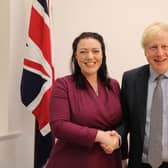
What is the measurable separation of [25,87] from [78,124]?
2.98ft

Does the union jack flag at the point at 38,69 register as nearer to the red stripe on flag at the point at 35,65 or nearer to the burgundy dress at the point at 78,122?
the red stripe on flag at the point at 35,65

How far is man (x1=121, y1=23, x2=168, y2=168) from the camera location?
1847mm

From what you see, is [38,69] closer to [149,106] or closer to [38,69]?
[38,69]

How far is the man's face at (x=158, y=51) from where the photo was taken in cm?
189

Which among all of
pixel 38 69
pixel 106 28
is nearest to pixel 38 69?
pixel 38 69

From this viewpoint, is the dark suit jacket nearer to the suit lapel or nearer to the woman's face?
the suit lapel

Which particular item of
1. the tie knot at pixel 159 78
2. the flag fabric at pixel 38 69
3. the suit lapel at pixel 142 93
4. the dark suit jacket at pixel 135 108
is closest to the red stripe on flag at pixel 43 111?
the flag fabric at pixel 38 69

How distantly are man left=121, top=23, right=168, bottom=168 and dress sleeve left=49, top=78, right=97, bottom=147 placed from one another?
0.85ft

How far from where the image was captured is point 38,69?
2.73 meters

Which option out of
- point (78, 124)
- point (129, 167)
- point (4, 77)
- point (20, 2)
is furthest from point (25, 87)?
point (129, 167)

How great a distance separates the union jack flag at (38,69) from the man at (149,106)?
0.88m

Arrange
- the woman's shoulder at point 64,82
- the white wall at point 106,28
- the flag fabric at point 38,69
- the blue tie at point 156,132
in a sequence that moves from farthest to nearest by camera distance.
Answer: the white wall at point 106,28, the flag fabric at point 38,69, the woman's shoulder at point 64,82, the blue tie at point 156,132

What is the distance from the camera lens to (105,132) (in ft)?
6.25

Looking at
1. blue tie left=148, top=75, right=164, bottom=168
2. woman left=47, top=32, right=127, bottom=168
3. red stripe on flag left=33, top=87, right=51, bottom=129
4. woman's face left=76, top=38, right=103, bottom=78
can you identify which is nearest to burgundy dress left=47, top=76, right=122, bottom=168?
woman left=47, top=32, right=127, bottom=168
